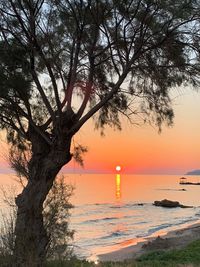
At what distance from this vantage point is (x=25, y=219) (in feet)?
33.1

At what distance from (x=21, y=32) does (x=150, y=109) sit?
363 centimetres

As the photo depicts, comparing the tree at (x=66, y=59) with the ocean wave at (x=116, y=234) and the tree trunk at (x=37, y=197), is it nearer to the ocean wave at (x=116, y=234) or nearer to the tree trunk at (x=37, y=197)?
the tree trunk at (x=37, y=197)

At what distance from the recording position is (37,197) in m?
10.2

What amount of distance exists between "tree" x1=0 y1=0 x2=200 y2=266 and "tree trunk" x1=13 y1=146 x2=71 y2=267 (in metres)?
0.02

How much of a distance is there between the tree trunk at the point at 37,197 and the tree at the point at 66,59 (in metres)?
0.02

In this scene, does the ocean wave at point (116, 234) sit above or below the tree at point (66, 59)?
below

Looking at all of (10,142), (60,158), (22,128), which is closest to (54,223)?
(60,158)

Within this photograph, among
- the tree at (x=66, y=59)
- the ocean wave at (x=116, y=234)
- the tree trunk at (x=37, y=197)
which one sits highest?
the tree at (x=66, y=59)

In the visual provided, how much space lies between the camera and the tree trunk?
9961 mm

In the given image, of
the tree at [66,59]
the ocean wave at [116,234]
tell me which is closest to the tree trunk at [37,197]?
the tree at [66,59]

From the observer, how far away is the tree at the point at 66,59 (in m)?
9.78

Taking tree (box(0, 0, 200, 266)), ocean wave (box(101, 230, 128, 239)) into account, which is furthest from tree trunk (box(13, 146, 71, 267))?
ocean wave (box(101, 230, 128, 239))

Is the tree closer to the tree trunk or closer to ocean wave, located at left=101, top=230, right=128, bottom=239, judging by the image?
the tree trunk

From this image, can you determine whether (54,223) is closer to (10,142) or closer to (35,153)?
(35,153)
